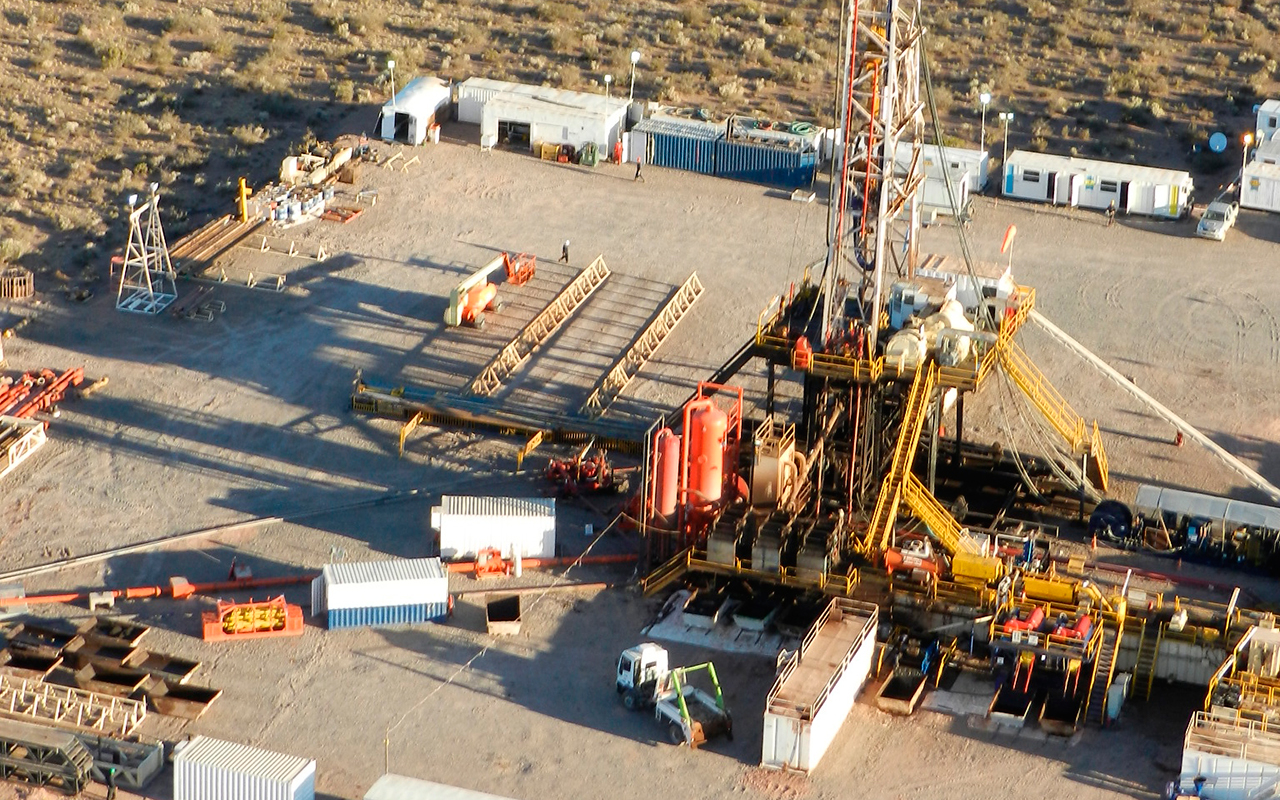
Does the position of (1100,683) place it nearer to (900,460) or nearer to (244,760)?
(900,460)

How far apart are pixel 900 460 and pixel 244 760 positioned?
12.8 meters

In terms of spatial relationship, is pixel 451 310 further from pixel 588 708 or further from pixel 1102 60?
pixel 1102 60

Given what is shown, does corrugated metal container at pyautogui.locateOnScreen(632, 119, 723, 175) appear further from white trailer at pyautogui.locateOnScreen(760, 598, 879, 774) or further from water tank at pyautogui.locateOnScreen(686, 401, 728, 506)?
white trailer at pyautogui.locateOnScreen(760, 598, 879, 774)

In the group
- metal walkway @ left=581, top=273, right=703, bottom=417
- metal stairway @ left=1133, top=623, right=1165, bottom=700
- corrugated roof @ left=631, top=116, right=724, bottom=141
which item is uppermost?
corrugated roof @ left=631, top=116, right=724, bottom=141

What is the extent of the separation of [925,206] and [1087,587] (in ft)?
70.8

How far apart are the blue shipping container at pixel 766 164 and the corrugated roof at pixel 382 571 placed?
22196 mm

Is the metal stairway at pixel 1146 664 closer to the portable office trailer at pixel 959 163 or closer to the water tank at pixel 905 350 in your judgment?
the water tank at pixel 905 350

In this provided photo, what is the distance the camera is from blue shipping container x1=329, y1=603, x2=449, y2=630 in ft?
127

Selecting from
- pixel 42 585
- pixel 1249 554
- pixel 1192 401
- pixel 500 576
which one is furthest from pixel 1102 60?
pixel 42 585

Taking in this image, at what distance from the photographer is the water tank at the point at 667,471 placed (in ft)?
130

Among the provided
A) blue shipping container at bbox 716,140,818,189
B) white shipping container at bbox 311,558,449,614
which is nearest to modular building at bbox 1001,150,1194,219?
blue shipping container at bbox 716,140,818,189

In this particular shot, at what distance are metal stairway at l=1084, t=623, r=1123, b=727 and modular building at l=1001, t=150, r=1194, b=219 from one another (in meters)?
23.0

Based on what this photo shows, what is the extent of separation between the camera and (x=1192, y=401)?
47.7 metres

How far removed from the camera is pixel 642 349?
4922 centimetres
